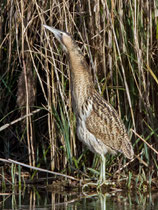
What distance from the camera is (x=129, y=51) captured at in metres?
4.88

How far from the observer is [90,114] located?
4734mm

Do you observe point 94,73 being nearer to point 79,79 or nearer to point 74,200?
point 79,79

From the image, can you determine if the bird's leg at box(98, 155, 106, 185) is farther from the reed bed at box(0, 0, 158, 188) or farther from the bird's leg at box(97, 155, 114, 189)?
the reed bed at box(0, 0, 158, 188)

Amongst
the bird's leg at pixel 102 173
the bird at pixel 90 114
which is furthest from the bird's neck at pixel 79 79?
the bird's leg at pixel 102 173

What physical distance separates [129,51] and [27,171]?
1.46 metres

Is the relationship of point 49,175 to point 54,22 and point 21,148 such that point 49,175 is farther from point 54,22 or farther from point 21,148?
point 54,22

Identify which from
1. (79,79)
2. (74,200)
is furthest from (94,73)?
(74,200)

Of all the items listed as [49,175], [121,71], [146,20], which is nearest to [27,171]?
[49,175]

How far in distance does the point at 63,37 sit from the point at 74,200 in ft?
4.39

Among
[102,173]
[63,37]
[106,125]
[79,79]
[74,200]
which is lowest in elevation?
[74,200]

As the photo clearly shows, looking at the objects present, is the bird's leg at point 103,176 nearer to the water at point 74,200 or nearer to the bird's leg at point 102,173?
the bird's leg at point 102,173

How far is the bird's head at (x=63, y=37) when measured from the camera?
4.58 m

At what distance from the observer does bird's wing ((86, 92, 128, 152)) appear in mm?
4675

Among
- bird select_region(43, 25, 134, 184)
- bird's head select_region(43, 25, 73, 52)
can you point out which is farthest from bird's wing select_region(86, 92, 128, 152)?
bird's head select_region(43, 25, 73, 52)
